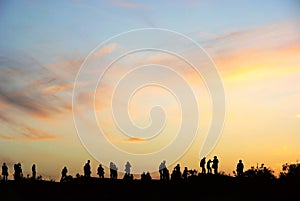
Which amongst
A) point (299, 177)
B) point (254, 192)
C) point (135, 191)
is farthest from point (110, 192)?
point (299, 177)

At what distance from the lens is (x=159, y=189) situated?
66.6m

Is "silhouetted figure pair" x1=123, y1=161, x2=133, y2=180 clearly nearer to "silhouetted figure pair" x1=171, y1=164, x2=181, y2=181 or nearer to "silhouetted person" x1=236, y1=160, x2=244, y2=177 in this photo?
"silhouetted figure pair" x1=171, y1=164, x2=181, y2=181

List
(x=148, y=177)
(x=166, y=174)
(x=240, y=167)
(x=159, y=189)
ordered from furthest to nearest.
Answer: (x=148, y=177), (x=166, y=174), (x=240, y=167), (x=159, y=189)

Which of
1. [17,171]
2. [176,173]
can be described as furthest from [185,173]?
[17,171]

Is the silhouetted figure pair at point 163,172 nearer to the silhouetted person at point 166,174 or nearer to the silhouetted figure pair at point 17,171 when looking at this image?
the silhouetted person at point 166,174

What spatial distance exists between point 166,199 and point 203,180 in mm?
5739

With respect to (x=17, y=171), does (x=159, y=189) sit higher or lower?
lower

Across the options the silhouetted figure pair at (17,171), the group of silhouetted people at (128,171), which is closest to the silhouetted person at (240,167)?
the group of silhouetted people at (128,171)

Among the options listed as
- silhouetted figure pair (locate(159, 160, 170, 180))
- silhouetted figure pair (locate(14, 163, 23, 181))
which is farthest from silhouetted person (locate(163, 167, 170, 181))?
silhouetted figure pair (locate(14, 163, 23, 181))

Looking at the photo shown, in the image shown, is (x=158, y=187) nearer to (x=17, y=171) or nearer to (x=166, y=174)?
(x=166, y=174)

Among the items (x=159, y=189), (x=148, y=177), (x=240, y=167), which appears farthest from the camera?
(x=148, y=177)

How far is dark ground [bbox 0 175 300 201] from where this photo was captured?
63688 mm

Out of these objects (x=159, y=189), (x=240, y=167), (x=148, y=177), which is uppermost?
(x=240, y=167)

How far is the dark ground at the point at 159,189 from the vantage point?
209 ft
